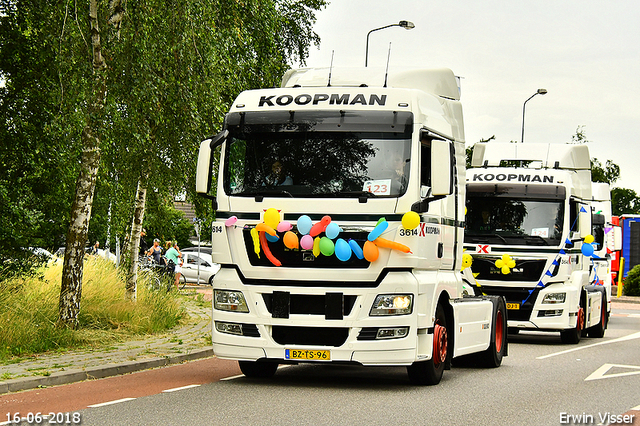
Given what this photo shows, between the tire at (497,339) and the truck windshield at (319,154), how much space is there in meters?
4.10

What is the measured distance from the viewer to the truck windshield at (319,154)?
34.7 ft

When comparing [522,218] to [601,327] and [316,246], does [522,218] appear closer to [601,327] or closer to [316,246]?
[601,327]

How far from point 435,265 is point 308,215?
1742 mm

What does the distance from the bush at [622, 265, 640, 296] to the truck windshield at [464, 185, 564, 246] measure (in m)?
24.7

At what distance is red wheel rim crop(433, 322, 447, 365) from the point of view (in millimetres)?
11023

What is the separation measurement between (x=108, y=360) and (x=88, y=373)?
113 cm

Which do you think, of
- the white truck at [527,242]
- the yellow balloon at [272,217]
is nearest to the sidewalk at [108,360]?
the yellow balloon at [272,217]

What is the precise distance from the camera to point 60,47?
A: 1335cm

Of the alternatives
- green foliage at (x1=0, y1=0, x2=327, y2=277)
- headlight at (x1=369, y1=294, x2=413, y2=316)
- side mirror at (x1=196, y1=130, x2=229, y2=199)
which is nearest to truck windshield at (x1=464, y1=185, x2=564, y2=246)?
green foliage at (x1=0, y1=0, x2=327, y2=277)

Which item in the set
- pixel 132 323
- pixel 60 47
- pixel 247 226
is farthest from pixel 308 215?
pixel 132 323

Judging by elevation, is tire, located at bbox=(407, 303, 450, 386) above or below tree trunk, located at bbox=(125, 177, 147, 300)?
below

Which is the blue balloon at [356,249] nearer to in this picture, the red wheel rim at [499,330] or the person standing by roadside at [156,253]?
the red wheel rim at [499,330]

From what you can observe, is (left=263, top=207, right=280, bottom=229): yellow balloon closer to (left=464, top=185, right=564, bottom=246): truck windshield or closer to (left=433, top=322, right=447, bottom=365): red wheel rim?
(left=433, top=322, right=447, bottom=365): red wheel rim

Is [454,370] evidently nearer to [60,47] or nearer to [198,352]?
[198,352]
